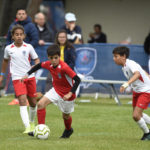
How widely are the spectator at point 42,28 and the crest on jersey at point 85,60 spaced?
102 centimetres

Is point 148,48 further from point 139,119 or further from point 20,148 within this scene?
point 20,148

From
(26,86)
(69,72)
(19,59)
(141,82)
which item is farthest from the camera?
(26,86)

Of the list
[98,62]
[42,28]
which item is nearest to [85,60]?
[98,62]

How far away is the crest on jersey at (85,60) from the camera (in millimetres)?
15320

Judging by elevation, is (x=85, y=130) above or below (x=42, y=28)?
below

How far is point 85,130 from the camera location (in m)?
9.88

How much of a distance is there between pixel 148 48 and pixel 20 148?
26.3 feet

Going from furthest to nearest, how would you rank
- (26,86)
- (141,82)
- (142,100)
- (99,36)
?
(99,36)
(26,86)
(141,82)
(142,100)

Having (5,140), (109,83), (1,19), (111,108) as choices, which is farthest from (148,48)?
(1,19)

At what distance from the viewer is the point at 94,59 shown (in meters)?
15.4

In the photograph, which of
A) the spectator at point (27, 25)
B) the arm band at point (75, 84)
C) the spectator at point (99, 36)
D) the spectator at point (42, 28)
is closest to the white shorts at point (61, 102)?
the arm band at point (75, 84)

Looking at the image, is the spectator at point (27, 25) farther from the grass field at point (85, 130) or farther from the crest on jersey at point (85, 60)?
the crest on jersey at point (85, 60)

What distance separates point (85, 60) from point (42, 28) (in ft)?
5.03

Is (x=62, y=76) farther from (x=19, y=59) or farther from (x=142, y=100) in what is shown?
(x=19, y=59)
